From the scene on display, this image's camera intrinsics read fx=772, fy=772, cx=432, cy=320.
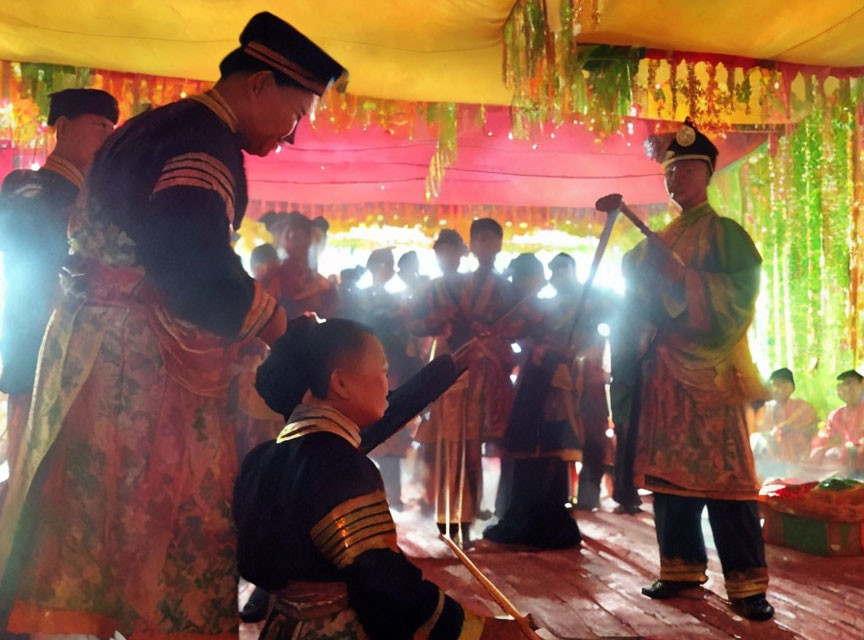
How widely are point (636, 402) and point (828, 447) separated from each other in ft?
13.4

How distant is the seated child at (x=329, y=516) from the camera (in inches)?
50.1

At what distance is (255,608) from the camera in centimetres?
279

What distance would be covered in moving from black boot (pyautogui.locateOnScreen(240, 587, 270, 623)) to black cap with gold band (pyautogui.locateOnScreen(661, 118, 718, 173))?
7.53 ft

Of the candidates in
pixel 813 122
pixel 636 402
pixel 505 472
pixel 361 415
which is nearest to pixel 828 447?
pixel 813 122

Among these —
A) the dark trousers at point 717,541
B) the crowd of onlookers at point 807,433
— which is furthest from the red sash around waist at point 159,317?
the crowd of onlookers at point 807,433

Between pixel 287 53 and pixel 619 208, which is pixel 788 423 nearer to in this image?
pixel 619 208

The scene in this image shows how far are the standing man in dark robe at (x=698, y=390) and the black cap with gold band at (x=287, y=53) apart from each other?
1.69 meters

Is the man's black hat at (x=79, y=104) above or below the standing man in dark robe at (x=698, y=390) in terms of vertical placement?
above

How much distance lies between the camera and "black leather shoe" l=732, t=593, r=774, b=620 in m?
2.75

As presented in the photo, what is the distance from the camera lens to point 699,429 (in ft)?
9.62

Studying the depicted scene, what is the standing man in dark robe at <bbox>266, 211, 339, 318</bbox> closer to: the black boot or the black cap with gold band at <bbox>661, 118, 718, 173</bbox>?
the black boot

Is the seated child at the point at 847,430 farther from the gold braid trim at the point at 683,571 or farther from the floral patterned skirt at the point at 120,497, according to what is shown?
the floral patterned skirt at the point at 120,497

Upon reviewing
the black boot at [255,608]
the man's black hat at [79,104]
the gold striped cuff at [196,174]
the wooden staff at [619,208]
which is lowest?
the black boot at [255,608]

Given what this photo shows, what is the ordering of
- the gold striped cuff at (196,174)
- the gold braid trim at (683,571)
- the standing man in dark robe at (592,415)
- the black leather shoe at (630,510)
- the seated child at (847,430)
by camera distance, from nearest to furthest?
the gold striped cuff at (196,174)
the gold braid trim at (683,571)
the black leather shoe at (630,510)
the standing man in dark robe at (592,415)
the seated child at (847,430)
